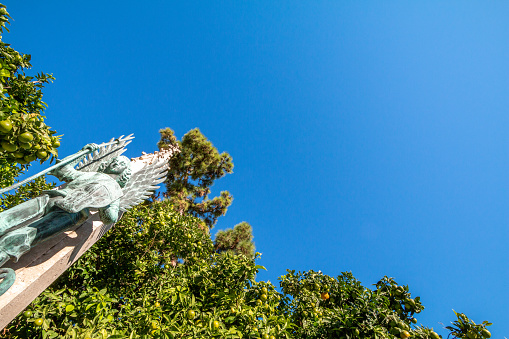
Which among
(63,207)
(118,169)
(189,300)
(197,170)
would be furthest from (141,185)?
(197,170)

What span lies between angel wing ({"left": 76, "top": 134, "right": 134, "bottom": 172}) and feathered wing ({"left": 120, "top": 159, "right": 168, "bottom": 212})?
0.62m

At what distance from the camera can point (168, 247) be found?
5.90 meters

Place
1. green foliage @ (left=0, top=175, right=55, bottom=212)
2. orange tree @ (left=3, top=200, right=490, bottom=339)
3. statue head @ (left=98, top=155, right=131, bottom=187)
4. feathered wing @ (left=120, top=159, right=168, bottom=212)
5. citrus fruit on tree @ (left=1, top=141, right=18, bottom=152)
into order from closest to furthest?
1. citrus fruit on tree @ (left=1, top=141, right=18, bottom=152)
2. orange tree @ (left=3, top=200, right=490, bottom=339)
3. statue head @ (left=98, top=155, right=131, bottom=187)
4. feathered wing @ (left=120, top=159, right=168, bottom=212)
5. green foliage @ (left=0, top=175, right=55, bottom=212)

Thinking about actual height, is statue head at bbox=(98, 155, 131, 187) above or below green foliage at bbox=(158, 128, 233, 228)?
below

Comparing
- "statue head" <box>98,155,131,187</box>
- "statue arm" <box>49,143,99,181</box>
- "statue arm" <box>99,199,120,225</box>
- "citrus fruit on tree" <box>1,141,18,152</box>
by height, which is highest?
"statue head" <box>98,155,131,187</box>

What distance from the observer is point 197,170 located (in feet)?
39.8

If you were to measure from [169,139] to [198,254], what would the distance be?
28.8ft

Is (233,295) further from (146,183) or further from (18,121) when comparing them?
(18,121)

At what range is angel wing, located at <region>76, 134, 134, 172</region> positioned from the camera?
4113 millimetres

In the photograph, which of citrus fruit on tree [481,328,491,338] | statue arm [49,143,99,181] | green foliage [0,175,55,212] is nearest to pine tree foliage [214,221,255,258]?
green foliage [0,175,55,212]

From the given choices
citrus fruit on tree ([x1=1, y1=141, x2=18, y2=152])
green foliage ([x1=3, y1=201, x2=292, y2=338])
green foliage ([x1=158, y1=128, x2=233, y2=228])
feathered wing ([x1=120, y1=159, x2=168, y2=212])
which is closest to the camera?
citrus fruit on tree ([x1=1, y1=141, x2=18, y2=152])

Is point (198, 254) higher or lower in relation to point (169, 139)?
lower

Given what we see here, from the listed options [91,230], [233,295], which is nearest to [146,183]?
[91,230]

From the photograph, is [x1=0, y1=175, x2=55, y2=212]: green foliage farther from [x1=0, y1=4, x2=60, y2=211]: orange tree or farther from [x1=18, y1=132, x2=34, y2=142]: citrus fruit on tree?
[x1=18, y1=132, x2=34, y2=142]: citrus fruit on tree
